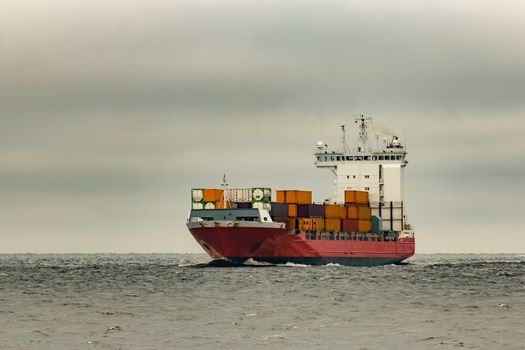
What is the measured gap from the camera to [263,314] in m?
54.9

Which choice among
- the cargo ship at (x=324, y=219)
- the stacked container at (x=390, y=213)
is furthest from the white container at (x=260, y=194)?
the stacked container at (x=390, y=213)

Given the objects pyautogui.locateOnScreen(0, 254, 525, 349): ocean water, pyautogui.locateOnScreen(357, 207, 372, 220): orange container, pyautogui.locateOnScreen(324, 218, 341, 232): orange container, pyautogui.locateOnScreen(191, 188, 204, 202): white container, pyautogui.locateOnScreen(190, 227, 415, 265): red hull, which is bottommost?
pyautogui.locateOnScreen(0, 254, 525, 349): ocean water

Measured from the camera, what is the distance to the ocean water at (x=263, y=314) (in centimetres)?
4362

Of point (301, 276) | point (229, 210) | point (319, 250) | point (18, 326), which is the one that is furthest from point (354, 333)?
point (319, 250)

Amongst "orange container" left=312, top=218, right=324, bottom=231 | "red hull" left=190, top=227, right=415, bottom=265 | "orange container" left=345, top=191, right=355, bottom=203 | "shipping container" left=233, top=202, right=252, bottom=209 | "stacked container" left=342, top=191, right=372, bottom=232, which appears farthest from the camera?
→ "orange container" left=345, top=191, right=355, bottom=203

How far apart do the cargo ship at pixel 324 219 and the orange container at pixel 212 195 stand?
0.04 metres

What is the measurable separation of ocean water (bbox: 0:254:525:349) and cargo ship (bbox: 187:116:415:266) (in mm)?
16366

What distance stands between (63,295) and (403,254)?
228 feet

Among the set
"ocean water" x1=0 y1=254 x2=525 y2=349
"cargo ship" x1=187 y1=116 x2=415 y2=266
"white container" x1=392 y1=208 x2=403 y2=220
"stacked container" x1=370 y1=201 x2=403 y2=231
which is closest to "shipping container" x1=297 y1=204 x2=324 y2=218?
"cargo ship" x1=187 y1=116 x2=415 y2=266

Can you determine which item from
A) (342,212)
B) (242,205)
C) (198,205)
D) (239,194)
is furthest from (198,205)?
(342,212)

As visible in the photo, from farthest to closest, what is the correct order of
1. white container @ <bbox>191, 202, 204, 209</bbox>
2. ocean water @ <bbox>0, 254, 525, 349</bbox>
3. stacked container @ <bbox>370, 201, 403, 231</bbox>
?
stacked container @ <bbox>370, 201, 403, 231</bbox>
white container @ <bbox>191, 202, 204, 209</bbox>
ocean water @ <bbox>0, 254, 525, 349</bbox>

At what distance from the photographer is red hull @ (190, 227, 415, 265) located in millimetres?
100938

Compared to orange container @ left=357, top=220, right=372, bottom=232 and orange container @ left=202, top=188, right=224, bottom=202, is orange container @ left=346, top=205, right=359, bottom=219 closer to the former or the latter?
orange container @ left=357, top=220, right=372, bottom=232

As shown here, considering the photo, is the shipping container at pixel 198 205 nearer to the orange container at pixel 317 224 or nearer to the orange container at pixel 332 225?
the orange container at pixel 317 224
